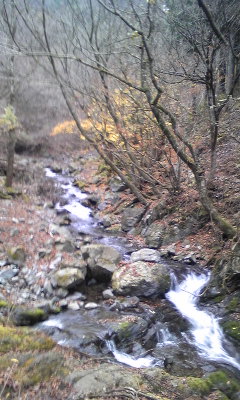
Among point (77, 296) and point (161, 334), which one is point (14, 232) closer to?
point (77, 296)

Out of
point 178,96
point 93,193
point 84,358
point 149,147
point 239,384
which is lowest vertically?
point 93,193

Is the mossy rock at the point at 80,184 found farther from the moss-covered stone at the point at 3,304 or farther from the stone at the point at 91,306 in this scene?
the moss-covered stone at the point at 3,304

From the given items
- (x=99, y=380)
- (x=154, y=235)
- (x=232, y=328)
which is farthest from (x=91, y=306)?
(x=154, y=235)

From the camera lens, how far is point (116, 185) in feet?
55.5

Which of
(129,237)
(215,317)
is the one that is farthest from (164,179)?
(215,317)

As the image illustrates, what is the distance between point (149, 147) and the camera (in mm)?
14648

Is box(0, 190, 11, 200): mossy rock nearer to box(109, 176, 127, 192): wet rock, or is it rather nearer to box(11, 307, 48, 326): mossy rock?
box(109, 176, 127, 192): wet rock

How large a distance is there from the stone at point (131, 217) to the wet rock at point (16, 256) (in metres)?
4.95

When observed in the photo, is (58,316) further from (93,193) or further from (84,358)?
(93,193)

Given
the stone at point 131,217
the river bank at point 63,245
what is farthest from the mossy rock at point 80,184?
the stone at point 131,217

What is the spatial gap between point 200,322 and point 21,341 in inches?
140

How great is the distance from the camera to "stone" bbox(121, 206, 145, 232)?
13079 mm

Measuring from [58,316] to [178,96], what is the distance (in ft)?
30.4

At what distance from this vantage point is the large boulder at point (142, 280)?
314 inches
